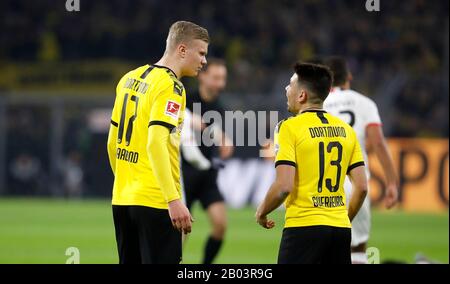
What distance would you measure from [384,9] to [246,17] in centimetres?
397

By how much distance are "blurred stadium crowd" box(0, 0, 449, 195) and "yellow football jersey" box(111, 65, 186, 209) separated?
47.4 feet

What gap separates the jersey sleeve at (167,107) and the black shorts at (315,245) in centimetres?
97

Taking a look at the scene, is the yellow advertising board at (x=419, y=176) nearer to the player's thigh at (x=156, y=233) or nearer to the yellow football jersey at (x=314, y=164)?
→ the yellow football jersey at (x=314, y=164)

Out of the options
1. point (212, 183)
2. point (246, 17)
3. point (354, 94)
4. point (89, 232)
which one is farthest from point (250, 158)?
point (354, 94)

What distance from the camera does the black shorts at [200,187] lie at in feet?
31.4

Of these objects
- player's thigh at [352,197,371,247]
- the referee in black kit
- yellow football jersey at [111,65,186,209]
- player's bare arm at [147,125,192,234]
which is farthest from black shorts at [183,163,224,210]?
player's bare arm at [147,125,192,234]

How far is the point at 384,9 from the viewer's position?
24.5m

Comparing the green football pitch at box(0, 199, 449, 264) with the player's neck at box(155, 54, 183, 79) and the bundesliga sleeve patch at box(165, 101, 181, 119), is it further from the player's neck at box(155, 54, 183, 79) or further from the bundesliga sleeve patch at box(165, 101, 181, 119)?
the bundesliga sleeve patch at box(165, 101, 181, 119)

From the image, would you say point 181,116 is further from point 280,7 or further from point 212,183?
point 280,7

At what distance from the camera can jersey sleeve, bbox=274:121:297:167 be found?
5430 mm

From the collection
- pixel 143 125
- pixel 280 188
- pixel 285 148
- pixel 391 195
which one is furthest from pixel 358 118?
pixel 143 125

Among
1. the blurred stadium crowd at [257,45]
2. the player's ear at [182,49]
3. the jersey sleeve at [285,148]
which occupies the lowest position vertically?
the jersey sleeve at [285,148]

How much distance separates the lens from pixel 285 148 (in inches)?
215

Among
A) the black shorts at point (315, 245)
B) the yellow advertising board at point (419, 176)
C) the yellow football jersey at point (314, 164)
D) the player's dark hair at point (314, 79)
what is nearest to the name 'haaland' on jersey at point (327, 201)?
the yellow football jersey at point (314, 164)
